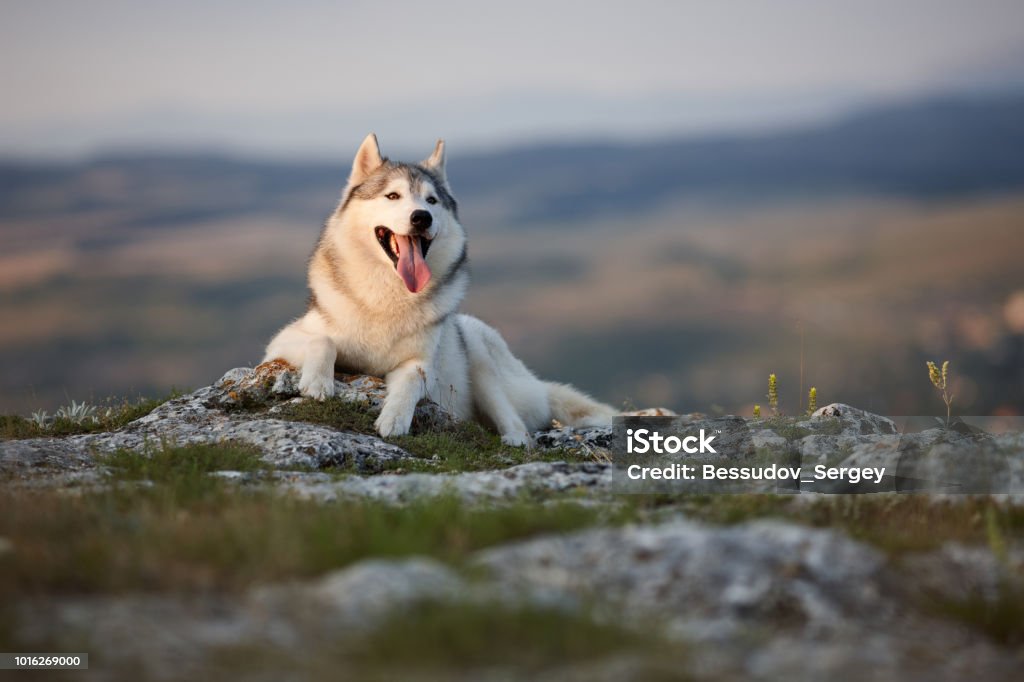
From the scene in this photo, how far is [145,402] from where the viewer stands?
38.2 ft

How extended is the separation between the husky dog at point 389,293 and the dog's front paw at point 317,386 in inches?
0.4

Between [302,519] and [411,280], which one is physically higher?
[411,280]

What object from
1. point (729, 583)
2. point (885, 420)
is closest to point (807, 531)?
point (729, 583)

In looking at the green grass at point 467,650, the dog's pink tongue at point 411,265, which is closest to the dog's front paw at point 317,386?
the dog's pink tongue at point 411,265

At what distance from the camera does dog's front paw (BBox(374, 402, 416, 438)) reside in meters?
9.95

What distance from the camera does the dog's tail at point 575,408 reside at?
1325cm

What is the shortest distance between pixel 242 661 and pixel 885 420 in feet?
33.5

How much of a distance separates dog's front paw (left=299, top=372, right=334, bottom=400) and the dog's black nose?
1967 millimetres

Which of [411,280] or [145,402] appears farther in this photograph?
[145,402]

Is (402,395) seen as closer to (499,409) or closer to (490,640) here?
(499,409)

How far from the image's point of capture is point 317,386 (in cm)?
1024

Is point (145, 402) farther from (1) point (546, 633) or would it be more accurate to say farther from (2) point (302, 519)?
(1) point (546, 633)

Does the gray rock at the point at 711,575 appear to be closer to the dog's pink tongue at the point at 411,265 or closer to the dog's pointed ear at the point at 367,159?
the dog's pink tongue at the point at 411,265

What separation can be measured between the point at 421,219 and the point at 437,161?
1.81 m
